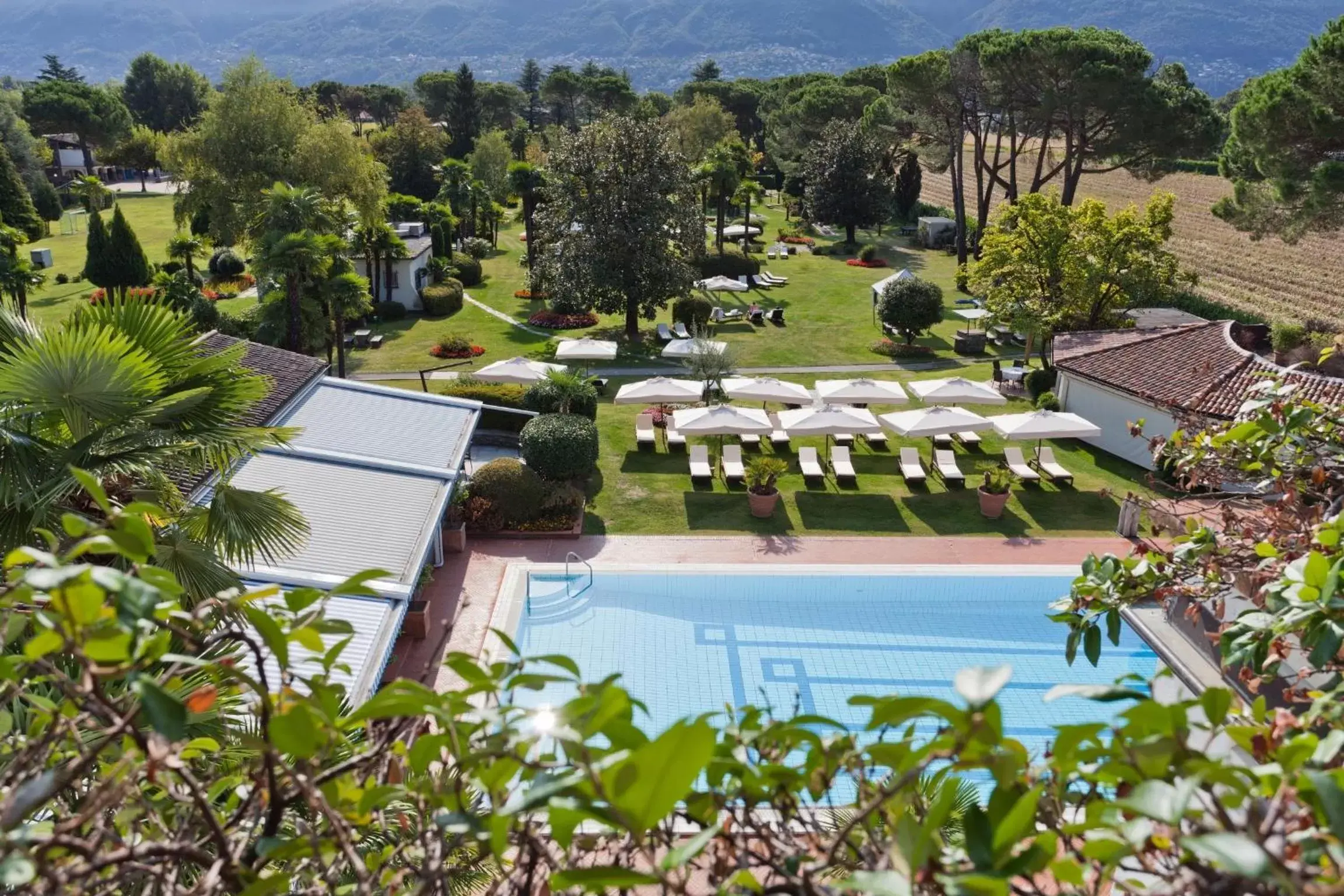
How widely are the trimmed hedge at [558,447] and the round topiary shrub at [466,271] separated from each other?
82.0ft

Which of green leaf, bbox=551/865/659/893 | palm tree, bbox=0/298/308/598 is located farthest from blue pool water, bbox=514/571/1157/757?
green leaf, bbox=551/865/659/893

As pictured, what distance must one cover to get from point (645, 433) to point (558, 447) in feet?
13.9

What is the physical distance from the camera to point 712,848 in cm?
303

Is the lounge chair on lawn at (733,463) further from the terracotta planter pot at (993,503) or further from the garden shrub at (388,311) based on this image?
the garden shrub at (388,311)

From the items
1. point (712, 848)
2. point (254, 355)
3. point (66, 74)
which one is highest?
point (66, 74)

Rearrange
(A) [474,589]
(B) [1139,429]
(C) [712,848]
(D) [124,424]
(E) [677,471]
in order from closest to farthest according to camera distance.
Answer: (C) [712,848] → (D) [124,424] → (B) [1139,429] → (A) [474,589] → (E) [677,471]

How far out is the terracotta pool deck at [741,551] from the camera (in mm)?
17484

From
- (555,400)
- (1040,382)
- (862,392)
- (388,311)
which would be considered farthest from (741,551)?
(388,311)

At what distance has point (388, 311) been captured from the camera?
38125 millimetres

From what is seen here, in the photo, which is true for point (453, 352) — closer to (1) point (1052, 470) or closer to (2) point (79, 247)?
(1) point (1052, 470)

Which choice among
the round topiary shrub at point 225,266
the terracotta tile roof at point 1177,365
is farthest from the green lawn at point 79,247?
the terracotta tile roof at point 1177,365

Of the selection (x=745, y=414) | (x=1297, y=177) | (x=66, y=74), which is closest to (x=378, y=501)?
(x=745, y=414)

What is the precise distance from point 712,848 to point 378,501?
1274cm

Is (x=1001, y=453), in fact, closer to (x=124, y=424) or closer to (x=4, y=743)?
(x=124, y=424)
